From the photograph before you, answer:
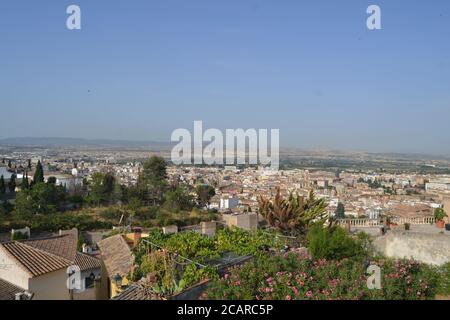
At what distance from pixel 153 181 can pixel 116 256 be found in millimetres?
22590

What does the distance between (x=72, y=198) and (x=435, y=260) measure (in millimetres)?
26572

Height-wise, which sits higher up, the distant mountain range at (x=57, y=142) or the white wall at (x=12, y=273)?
the distant mountain range at (x=57, y=142)

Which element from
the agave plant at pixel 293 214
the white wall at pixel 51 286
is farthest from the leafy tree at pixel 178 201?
the white wall at pixel 51 286

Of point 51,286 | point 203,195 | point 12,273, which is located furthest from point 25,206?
point 51,286

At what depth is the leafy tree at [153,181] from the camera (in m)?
31.1

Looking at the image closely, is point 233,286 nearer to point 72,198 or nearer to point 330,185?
point 72,198

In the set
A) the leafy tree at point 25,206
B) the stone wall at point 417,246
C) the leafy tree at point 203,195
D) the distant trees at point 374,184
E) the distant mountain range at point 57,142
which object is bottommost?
the distant trees at point 374,184

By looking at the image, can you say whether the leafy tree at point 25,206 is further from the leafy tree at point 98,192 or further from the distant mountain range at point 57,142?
the distant mountain range at point 57,142

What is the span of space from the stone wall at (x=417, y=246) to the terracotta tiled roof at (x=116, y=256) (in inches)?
176

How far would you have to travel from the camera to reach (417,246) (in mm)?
7656

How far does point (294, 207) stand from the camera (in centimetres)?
1038

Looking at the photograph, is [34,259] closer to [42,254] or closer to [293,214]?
[42,254]
